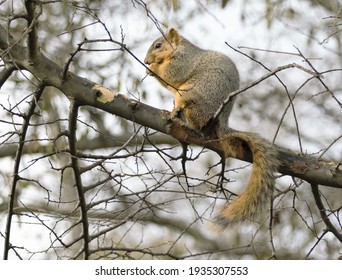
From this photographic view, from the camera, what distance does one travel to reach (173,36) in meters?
4.37

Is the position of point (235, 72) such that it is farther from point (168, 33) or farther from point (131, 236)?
point (131, 236)

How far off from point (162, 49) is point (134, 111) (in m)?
1.22

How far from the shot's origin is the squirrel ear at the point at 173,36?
4.35 metres

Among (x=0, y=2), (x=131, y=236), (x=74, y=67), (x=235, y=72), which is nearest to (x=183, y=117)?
(x=235, y=72)

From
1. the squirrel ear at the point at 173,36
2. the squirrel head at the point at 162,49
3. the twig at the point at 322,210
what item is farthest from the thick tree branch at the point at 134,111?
the squirrel ear at the point at 173,36

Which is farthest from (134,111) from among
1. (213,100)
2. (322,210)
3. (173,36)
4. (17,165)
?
(173,36)

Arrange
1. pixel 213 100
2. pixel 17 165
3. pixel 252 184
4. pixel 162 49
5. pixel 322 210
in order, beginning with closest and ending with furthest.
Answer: pixel 322 210
pixel 17 165
pixel 252 184
pixel 213 100
pixel 162 49

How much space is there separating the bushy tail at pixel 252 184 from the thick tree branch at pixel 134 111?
0.09 meters

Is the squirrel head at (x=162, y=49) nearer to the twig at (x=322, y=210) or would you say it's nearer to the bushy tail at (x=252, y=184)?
the bushy tail at (x=252, y=184)

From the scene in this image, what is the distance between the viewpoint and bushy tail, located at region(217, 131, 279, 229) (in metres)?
3.26

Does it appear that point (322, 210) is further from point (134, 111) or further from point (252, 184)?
point (134, 111)

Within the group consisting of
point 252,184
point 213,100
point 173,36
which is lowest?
point 252,184

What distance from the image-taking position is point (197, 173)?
27.8 feet

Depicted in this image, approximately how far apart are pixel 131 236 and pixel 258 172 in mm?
4899
